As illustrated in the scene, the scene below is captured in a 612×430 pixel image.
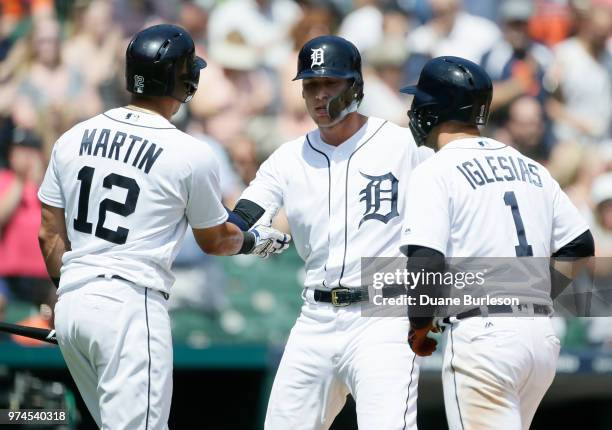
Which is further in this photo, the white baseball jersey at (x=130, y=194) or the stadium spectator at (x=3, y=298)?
the stadium spectator at (x=3, y=298)

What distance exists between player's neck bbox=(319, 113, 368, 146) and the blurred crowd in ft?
11.4

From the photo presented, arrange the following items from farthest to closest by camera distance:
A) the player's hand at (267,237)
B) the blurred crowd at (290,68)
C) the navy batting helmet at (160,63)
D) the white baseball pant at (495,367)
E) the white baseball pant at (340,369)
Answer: the blurred crowd at (290,68)
the player's hand at (267,237)
the white baseball pant at (340,369)
the navy batting helmet at (160,63)
the white baseball pant at (495,367)

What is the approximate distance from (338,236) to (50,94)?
4.80m

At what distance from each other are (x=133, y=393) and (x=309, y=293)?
1.13 m

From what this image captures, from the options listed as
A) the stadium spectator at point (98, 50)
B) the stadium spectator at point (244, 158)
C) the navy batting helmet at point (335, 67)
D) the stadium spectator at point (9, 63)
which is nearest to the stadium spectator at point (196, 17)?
the stadium spectator at point (98, 50)

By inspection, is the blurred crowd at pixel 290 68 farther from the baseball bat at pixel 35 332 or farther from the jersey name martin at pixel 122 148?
the jersey name martin at pixel 122 148

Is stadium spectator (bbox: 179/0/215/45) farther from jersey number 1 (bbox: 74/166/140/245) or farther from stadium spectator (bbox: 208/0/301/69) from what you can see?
jersey number 1 (bbox: 74/166/140/245)

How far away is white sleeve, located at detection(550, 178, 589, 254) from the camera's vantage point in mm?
4516

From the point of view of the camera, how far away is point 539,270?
431 centimetres

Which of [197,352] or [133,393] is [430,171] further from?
[197,352]

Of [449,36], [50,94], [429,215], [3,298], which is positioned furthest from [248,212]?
[449,36]

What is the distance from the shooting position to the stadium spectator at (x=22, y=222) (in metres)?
8.37

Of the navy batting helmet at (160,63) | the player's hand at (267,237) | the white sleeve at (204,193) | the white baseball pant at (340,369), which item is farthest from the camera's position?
the player's hand at (267,237)

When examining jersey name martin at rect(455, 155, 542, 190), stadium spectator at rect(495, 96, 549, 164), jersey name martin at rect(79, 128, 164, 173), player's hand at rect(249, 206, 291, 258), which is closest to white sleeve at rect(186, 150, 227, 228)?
jersey name martin at rect(79, 128, 164, 173)
